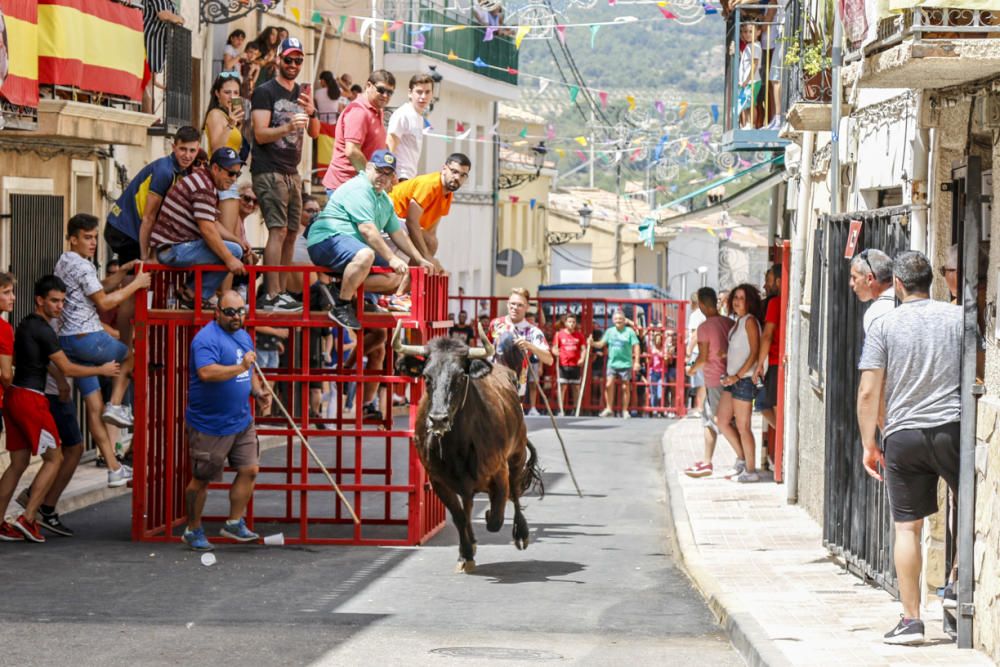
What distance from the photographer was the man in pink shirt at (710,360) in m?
20.2

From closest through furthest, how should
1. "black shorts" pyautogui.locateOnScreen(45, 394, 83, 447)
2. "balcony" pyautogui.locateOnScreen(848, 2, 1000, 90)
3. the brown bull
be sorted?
"balcony" pyautogui.locateOnScreen(848, 2, 1000, 90)
the brown bull
"black shorts" pyautogui.locateOnScreen(45, 394, 83, 447)

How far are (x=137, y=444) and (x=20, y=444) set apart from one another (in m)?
0.96

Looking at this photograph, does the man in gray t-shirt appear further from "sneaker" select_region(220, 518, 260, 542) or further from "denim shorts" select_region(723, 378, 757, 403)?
"denim shorts" select_region(723, 378, 757, 403)

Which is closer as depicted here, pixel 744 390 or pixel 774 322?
pixel 744 390

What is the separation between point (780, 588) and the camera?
12688mm

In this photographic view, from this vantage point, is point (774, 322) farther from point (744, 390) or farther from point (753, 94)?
point (753, 94)

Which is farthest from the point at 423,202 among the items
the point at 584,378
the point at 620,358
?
the point at 584,378

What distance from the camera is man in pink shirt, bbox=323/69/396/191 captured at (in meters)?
16.9

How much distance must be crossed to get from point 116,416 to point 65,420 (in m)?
1.86

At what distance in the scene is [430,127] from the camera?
42.3m

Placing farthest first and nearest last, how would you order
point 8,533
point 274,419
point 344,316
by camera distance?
point 274,419 → point 344,316 → point 8,533

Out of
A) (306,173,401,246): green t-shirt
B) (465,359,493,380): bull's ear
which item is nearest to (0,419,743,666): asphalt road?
(465,359,493,380): bull's ear

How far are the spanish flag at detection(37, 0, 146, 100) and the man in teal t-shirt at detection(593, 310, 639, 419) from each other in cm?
1368

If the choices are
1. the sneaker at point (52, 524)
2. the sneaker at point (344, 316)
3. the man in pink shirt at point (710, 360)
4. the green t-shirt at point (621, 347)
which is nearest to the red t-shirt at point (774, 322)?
the man in pink shirt at point (710, 360)
